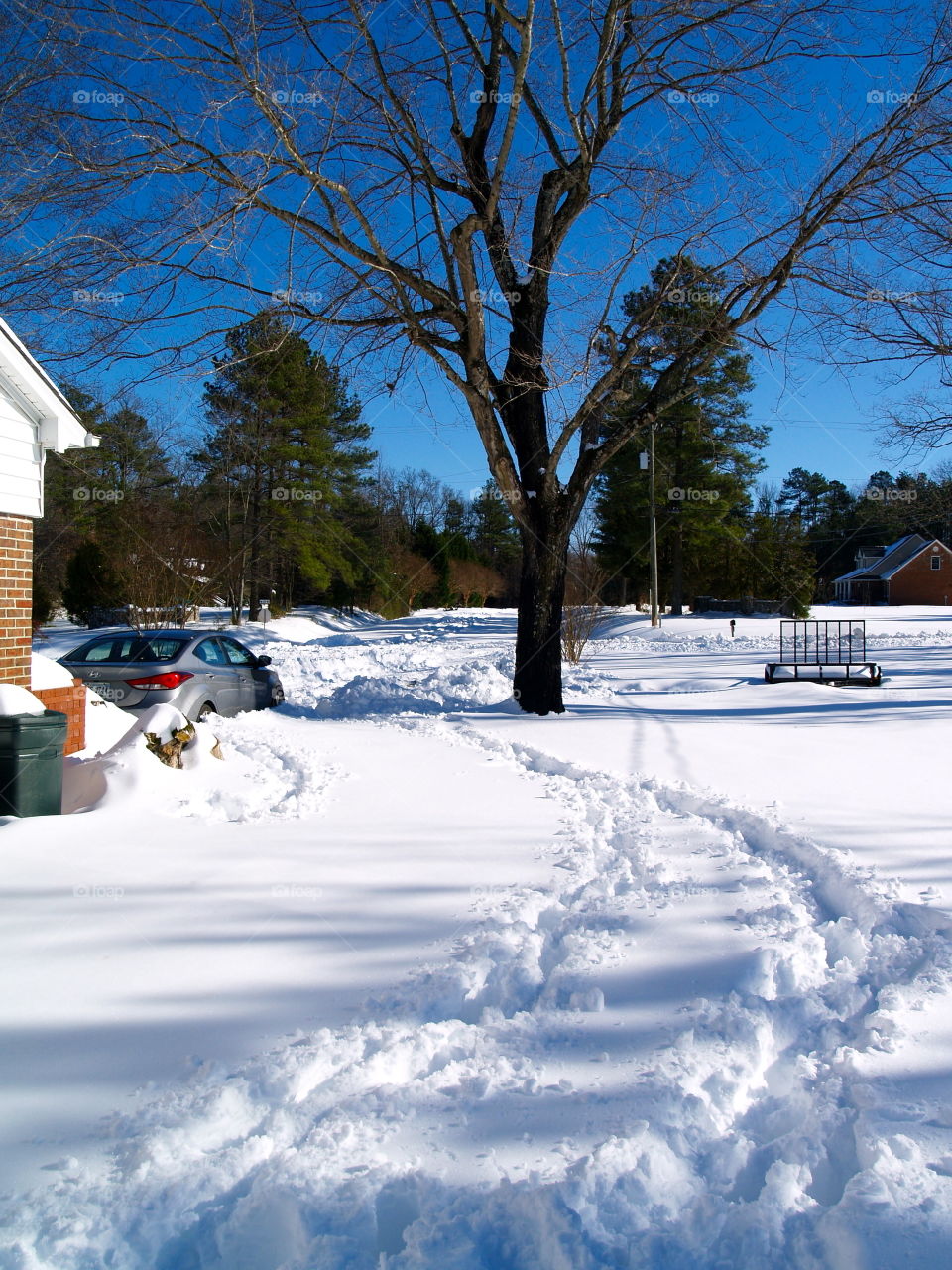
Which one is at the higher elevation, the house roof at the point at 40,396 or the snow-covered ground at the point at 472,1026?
the house roof at the point at 40,396

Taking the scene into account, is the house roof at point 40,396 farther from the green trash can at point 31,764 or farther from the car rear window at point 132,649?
the green trash can at point 31,764

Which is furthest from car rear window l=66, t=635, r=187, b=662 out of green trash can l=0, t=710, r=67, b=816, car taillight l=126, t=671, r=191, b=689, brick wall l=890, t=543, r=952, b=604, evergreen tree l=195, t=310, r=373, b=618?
brick wall l=890, t=543, r=952, b=604

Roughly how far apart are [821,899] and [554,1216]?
277 cm

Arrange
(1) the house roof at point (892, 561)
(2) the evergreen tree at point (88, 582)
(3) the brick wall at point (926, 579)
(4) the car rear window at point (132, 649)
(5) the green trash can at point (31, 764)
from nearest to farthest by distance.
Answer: (5) the green trash can at point (31, 764), (4) the car rear window at point (132, 649), (2) the evergreen tree at point (88, 582), (3) the brick wall at point (926, 579), (1) the house roof at point (892, 561)

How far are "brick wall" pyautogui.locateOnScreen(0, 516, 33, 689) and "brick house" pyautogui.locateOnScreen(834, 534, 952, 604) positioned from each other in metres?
58.4

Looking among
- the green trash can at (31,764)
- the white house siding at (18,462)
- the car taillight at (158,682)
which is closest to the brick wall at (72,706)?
the car taillight at (158,682)

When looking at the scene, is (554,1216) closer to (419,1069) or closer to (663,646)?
(419,1069)

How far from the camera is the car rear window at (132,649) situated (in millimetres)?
10477

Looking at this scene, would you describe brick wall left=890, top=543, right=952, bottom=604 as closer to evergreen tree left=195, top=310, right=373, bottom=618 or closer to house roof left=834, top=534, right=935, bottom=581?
house roof left=834, top=534, right=935, bottom=581

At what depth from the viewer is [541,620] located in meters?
12.0

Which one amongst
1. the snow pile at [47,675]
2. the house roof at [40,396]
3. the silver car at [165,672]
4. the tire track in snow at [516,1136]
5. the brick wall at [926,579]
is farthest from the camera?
the brick wall at [926,579]

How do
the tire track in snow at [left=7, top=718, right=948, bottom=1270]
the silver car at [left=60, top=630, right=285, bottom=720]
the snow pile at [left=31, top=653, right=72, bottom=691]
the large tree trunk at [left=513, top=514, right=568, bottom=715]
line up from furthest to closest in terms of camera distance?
the large tree trunk at [left=513, top=514, right=568, bottom=715]
the silver car at [left=60, top=630, right=285, bottom=720]
the snow pile at [left=31, top=653, right=72, bottom=691]
the tire track in snow at [left=7, top=718, right=948, bottom=1270]

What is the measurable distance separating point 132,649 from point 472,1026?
8.73 meters

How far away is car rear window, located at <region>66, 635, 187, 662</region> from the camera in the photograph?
1048cm
